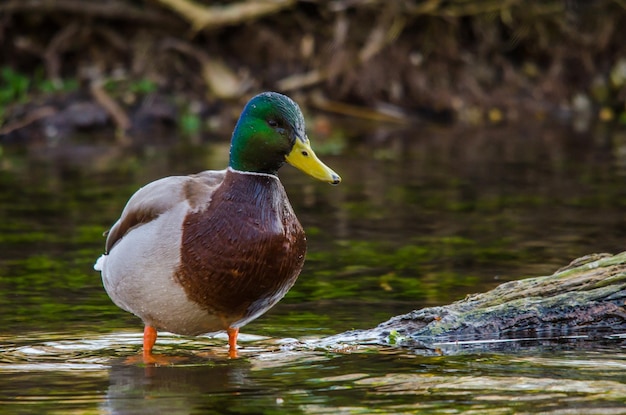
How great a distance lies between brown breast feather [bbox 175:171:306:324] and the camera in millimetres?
4871

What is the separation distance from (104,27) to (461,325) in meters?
12.4

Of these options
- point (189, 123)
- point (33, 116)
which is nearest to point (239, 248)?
point (33, 116)

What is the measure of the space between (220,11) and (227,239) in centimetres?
1207

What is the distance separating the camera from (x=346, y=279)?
6977 millimetres

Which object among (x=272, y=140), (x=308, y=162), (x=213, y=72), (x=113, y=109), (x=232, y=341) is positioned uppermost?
(x=213, y=72)

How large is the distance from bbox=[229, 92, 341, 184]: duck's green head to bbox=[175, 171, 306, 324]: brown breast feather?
0.08m

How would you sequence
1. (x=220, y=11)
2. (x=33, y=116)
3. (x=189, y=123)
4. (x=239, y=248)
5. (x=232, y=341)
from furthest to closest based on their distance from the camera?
(x=220, y=11), (x=189, y=123), (x=33, y=116), (x=232, y=341), (x=239, y=248)

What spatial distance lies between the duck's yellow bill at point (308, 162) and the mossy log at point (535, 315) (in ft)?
2.70

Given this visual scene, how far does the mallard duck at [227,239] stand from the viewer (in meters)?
4.89

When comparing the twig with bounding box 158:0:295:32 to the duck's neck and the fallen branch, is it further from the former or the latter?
the duck's neck

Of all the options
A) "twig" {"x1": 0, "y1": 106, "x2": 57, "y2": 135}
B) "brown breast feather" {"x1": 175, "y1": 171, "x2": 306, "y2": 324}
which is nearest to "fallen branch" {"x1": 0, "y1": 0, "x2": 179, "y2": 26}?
"twig" {"x1": 0, "y1": 106, "x2": 57, "y2": 135}

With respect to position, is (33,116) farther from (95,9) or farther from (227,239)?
(227,239)

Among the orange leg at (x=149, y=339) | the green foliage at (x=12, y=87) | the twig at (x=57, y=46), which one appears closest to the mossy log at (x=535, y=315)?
the orange leg at (x=149, y=339)

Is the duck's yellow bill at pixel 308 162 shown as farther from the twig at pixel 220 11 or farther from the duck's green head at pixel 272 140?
the twig at pixel 220 11
